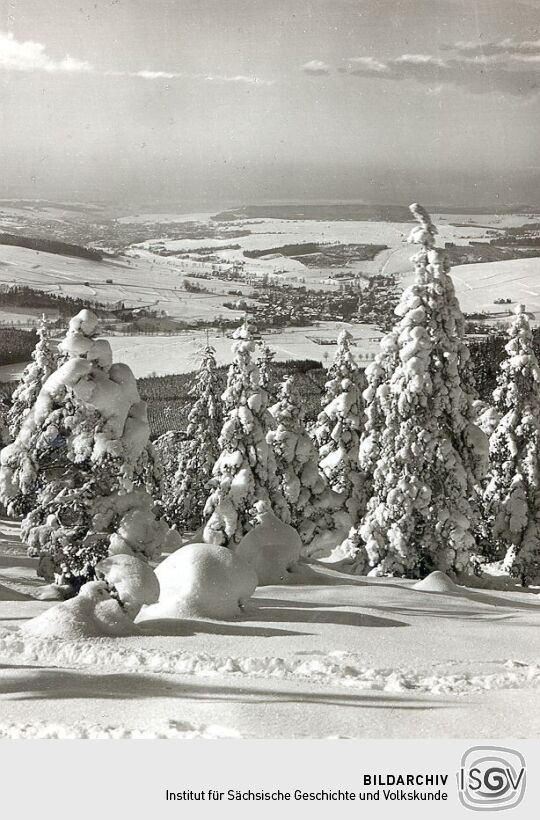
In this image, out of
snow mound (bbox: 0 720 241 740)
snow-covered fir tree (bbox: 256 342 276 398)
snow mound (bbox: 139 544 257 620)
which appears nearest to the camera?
snow mound (bbox: 0 720 241 740)

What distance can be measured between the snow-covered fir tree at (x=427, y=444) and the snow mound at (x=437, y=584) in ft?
7.01

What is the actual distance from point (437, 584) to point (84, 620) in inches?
442

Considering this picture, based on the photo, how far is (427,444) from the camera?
24828 mm

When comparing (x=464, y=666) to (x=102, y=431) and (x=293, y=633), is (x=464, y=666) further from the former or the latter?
(x=102, y=431)

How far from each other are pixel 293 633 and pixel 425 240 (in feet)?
40.9

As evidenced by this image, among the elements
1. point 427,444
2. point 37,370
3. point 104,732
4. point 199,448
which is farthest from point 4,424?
point 104,732

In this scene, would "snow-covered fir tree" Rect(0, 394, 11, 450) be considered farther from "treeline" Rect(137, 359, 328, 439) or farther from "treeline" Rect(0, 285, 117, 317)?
"treeline" Rect(0, 285, 117, 317)

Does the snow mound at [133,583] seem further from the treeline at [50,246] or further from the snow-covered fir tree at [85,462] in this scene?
the treeline at [50,246]

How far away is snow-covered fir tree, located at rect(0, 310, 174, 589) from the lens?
1588 cm

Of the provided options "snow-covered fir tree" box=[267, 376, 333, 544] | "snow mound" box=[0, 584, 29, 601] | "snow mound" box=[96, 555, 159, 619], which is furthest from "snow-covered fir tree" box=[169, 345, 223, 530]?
"snow mound" box=[96, 555, 159, 619]

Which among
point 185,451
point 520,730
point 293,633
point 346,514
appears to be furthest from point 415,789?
point 185,451

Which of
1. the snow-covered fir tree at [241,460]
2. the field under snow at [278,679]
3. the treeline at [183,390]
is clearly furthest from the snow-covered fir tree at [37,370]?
the field under snow at [278,679]

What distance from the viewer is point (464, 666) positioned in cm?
1388

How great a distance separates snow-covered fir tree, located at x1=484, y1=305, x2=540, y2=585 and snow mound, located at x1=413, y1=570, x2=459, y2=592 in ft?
26.1
